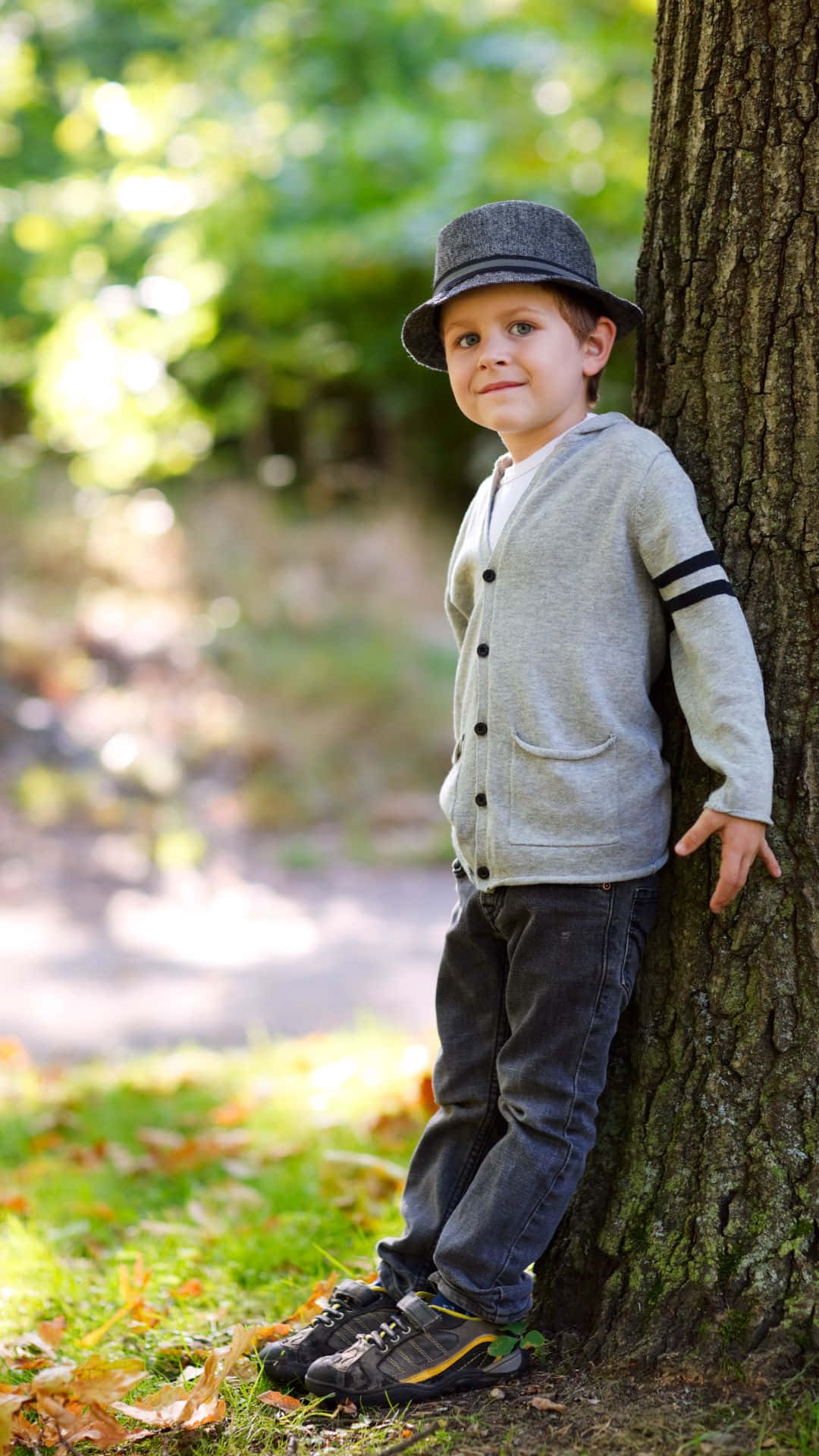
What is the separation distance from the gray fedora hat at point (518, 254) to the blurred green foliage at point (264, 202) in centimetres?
766

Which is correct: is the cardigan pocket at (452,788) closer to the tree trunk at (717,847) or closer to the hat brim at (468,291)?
the tree trunk at (717,847)

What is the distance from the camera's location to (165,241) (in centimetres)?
1137

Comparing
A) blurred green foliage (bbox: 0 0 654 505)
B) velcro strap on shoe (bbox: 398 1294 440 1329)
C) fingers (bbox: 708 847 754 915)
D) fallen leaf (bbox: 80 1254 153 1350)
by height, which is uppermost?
blurred green foliage (bbox: 0 0 654 505)

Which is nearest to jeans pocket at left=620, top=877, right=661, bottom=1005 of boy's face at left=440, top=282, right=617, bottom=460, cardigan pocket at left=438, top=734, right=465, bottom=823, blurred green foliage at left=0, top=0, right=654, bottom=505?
cardigan pocket at left=438, top=734, right=465, bottom=823

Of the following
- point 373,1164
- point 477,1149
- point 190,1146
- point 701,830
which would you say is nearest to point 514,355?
point 701,830

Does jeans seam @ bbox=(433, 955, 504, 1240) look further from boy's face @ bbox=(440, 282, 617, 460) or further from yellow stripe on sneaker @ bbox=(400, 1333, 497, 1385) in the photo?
boy's face @ bbox=(440, 282, 617, 460)

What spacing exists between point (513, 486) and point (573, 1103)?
1.06 meters

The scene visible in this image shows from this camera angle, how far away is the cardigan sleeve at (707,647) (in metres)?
2.02

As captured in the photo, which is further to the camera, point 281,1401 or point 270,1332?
point 270,1332

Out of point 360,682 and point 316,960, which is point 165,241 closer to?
point 360,682

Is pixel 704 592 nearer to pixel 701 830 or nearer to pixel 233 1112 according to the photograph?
pixel 701 830

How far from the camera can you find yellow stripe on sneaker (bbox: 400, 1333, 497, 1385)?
215 centimetres

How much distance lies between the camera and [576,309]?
2.29 m

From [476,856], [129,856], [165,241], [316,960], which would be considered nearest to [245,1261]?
[476,856]
